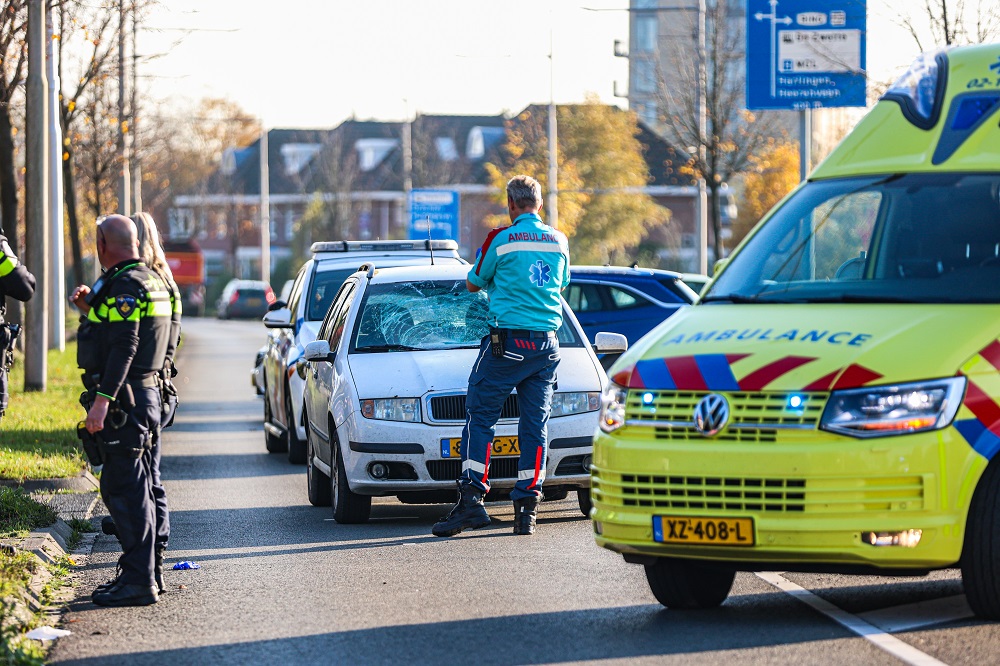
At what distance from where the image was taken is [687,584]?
7414mm

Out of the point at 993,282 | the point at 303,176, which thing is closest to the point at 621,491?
the point at 993,282

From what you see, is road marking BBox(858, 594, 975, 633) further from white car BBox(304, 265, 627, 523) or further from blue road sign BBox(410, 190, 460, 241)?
blue road sign BBox(410, 190, 460, 241)

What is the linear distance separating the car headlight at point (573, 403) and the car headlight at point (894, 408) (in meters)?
4.23

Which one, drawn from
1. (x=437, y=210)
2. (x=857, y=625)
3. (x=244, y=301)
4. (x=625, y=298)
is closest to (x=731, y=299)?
(x=857, y=625)

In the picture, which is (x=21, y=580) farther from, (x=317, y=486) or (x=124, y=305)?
(x=317, y=486)

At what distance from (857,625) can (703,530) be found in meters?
0.84

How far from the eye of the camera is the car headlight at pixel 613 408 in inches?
276

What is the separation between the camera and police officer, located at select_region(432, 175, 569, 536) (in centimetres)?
990

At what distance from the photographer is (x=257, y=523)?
11.0 metres

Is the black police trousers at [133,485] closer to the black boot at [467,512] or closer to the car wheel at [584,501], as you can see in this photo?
the black boot at [467,512]

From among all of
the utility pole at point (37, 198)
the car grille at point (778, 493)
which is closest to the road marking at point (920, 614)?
the car grille at point (778, 493)

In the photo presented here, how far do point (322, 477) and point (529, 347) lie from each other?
8.03 ft

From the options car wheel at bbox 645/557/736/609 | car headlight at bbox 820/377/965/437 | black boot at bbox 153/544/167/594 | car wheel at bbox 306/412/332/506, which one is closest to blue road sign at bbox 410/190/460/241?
car wheel at bbox 306/412/332/506

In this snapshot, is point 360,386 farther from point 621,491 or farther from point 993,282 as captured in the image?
point 993,282
